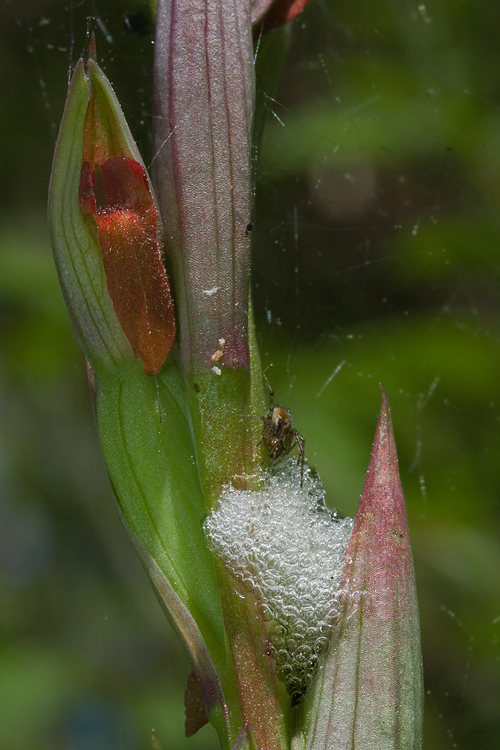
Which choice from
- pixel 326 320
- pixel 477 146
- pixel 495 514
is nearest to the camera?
pixel 495 514

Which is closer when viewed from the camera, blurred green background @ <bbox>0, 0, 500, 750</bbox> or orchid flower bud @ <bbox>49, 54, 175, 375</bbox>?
orchid flower bud @ <bbox>49, 54, 175, 375</bbox>

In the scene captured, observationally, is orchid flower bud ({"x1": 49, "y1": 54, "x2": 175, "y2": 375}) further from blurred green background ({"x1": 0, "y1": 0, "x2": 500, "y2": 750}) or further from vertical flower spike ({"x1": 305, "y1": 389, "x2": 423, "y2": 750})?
blurred green background ({"x1": 0, "y1": 0, "x2": 500, "y2": 750})

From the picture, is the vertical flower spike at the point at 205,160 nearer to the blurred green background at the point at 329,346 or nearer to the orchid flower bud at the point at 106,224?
the orchid flower bud at the point at 106,224

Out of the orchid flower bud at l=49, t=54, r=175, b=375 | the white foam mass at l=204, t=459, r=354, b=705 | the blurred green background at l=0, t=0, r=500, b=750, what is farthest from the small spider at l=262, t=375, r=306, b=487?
the blurred green background at l=0, t=0, r=500, b=750

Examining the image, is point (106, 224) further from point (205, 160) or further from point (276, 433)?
point (276, 433)

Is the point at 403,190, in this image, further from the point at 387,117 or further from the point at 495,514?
the point at 495,514

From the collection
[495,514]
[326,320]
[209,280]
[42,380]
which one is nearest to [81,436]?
[42,380]
